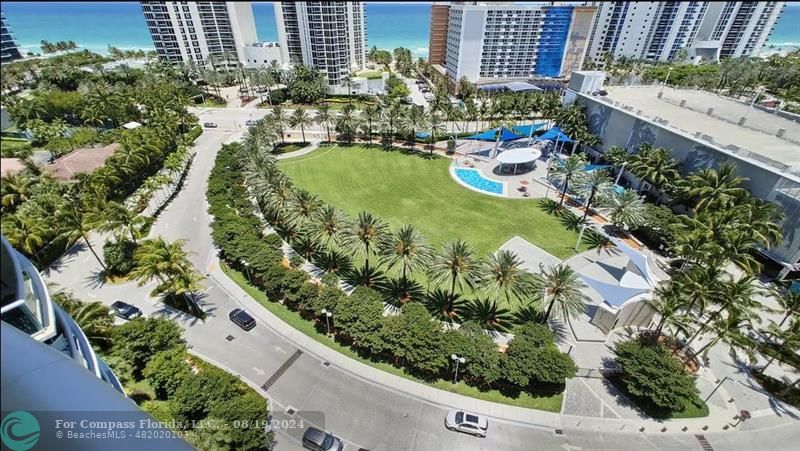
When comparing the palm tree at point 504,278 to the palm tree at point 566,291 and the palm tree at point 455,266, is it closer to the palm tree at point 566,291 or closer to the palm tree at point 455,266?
the palm tree at point 455,266

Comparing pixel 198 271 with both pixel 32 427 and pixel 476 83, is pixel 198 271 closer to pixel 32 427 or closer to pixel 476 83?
pixel 32 427

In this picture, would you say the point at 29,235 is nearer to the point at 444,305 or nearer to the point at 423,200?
the point at 444,305

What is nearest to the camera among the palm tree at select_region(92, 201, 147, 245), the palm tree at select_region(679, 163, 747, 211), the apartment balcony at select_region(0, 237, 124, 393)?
the apartment balcony at select_region(0, 237, 124, 393)

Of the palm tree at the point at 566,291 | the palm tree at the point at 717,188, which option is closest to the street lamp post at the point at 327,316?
the palm tree at the point at 566,291

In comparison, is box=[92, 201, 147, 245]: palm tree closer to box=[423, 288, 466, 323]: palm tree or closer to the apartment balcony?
the apartment balcony

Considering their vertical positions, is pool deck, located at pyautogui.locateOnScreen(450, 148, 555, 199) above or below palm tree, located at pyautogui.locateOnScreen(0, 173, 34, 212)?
below

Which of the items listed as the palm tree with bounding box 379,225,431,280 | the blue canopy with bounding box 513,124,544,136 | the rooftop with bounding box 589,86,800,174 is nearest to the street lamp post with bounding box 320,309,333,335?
the palm tree with bounding box 379,225,431,280

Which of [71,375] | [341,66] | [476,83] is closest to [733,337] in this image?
[71,375]
